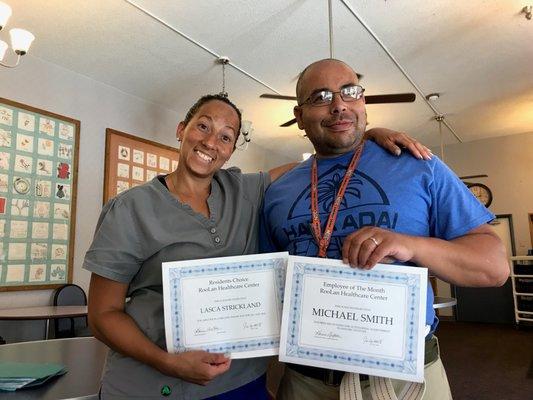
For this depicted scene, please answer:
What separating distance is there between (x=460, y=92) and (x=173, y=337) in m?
5.48

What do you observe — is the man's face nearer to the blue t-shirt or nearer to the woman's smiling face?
the blue t-shirt

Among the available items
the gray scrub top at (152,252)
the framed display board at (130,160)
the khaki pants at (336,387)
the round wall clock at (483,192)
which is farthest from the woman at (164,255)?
the round wall clock at (483,192)

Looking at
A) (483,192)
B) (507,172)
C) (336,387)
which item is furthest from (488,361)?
(336,387)

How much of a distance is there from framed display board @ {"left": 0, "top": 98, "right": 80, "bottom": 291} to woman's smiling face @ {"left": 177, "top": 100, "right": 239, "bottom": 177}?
3451 millimetres

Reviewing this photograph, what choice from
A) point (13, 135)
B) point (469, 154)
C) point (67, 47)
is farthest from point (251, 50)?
point (469, 154)

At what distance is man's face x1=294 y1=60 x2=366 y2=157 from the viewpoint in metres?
1.16

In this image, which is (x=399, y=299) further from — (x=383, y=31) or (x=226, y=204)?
(x=383, y=31)

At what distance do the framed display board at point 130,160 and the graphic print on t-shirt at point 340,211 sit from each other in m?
4.05

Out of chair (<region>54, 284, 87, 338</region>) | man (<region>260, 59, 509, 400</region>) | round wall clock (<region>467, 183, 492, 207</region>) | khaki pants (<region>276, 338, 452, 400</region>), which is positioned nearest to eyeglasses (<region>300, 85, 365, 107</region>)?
man (<region>260, 59, 509, 400</region>)

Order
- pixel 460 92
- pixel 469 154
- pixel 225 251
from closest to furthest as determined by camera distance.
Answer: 1. pixel 225 251
2. pixel 460 92
3. pixel 469 154

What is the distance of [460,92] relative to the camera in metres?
5.29

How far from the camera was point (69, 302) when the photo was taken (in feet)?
13.5
